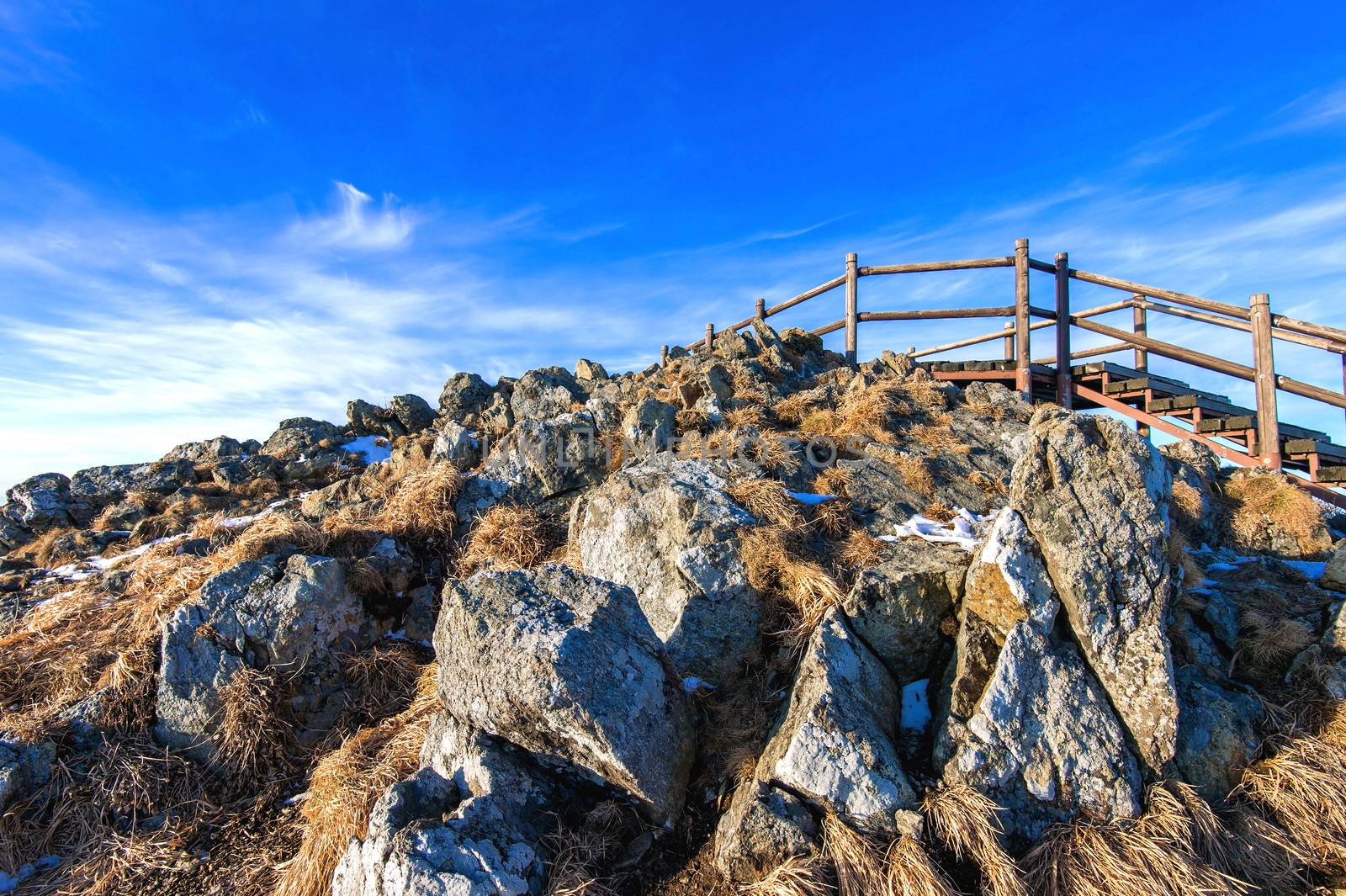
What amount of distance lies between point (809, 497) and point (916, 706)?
2.48 metres

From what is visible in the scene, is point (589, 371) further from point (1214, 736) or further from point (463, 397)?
point (1214, 736)

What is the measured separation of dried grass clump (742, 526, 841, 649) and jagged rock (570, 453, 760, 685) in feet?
0.42

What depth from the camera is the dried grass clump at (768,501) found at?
6.20 metres

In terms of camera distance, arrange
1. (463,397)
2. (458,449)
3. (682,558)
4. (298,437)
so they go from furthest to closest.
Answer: (463,397), (298,437), (458,449), (682,558)

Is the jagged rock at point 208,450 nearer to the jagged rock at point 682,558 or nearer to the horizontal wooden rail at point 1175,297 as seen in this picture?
the jagged rock at point 682,558

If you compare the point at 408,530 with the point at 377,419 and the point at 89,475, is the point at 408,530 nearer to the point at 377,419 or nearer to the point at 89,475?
the point at 377,419

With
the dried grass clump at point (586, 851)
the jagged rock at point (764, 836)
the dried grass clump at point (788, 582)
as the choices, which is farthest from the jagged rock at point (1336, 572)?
the dried grass clump at point (586, 851)

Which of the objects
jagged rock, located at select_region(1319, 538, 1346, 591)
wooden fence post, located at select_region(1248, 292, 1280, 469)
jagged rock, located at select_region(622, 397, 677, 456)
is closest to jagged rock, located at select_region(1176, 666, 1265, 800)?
jagged rock, located at select_region(1319, 538, 1346, 591)

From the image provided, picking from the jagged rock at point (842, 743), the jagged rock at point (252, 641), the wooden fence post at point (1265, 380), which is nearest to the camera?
the jagged rock at point (842, 743)

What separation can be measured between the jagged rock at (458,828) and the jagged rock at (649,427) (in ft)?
14.1

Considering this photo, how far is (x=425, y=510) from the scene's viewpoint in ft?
25.3

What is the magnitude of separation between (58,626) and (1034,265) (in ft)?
48.6

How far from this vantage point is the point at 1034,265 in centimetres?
1158

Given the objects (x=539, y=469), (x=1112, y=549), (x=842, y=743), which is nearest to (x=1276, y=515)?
(x=1112, y=549)
